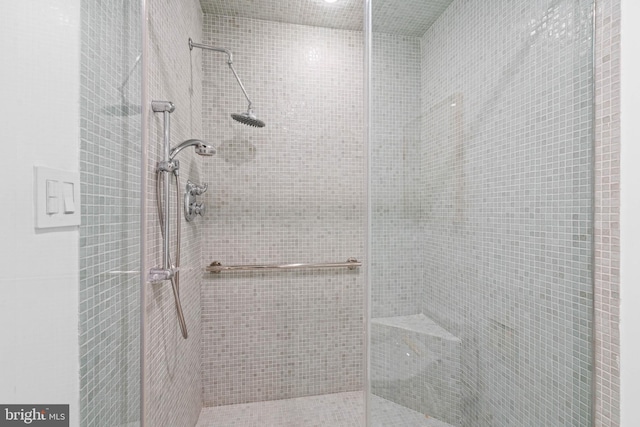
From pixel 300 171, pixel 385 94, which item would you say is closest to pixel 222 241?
pixel 300 171

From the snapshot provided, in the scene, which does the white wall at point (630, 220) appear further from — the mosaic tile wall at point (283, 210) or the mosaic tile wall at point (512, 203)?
the mosaic tile wall at point (283, 210)

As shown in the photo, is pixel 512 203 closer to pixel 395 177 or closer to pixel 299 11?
pixel 395 177

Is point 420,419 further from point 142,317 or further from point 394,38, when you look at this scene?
point 394,38

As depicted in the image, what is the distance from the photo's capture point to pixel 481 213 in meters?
0.97

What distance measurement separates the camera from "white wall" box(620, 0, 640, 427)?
747 millimetres

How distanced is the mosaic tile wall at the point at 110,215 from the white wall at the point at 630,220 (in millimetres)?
1291

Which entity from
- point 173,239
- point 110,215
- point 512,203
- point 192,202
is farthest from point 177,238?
point 512,203

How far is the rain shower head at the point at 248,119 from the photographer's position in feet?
5.15

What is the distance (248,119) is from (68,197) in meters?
1.15

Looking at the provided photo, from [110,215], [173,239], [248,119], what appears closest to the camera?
[110,215]

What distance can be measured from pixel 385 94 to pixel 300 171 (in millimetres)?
861

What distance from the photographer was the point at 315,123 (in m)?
1.79

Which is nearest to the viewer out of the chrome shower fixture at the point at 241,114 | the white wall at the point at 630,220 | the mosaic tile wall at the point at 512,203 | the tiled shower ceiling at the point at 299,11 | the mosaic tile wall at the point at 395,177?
the white wall at the point at 630,220

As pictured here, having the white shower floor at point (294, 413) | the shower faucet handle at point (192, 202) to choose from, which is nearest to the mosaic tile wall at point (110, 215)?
the shower faucet handle at point (192, 202)
